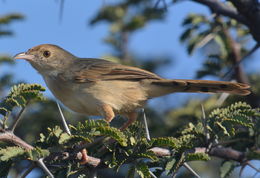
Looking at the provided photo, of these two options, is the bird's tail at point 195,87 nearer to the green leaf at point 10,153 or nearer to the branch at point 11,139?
the branch at point 11,139

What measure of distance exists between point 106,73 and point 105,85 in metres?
0.22

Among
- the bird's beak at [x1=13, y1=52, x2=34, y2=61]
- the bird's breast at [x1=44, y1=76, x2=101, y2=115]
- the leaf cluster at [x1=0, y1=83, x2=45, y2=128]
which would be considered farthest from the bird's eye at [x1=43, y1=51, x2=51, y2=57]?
the leaf cluster at [x1=0, y1=83, x2=45, y2=128]

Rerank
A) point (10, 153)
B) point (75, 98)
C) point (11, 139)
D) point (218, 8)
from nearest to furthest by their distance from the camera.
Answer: point (10, 153) → point (11, 139) → point (218, 8) → point (75, 98)

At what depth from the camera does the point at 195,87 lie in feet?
16.3

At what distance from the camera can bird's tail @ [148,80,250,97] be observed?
14.9ft

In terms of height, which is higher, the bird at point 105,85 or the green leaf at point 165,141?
the bird at point 105,85

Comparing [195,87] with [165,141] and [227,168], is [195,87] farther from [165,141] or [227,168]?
[165,141]

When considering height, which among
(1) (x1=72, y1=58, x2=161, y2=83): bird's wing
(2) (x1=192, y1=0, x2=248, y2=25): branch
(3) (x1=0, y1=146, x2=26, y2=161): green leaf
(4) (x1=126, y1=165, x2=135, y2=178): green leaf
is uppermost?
(2) (x1=192, y1=0, x2=248, y2=25): branch

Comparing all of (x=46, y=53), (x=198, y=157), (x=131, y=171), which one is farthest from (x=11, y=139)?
(x=46, y=53)

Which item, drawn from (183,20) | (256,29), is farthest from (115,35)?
(256,29)

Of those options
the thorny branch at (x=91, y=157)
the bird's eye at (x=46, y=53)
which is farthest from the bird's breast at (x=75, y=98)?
the thorny branch at (x=91, y=157)

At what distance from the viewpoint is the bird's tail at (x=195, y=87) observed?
4.55 meters

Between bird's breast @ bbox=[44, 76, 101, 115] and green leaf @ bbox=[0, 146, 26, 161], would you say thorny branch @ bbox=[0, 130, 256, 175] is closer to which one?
green leaf @ bbox=[0, 146, 26, 161]

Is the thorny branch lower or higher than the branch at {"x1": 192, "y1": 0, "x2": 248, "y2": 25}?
lower
